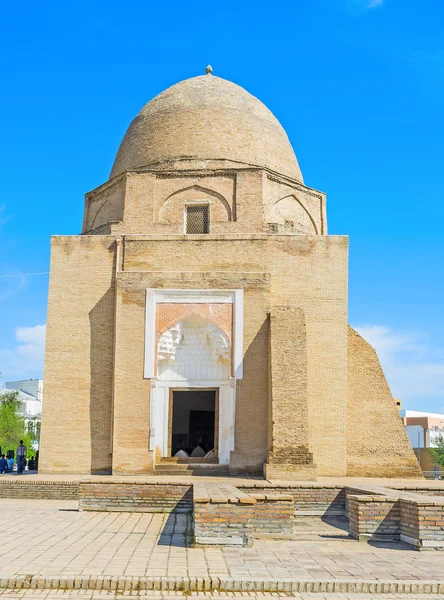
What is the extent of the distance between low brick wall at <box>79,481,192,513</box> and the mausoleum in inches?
153

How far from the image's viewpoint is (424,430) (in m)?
39.0

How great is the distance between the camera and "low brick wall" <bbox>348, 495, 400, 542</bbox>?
6426 mm

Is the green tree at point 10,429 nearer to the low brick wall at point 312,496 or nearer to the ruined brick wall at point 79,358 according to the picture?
the ruined brick wall at point 79,358

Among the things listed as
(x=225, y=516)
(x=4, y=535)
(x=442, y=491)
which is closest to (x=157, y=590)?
(x=225, y=516)

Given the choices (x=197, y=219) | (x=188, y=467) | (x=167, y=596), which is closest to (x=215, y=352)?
(x=188, y=467)

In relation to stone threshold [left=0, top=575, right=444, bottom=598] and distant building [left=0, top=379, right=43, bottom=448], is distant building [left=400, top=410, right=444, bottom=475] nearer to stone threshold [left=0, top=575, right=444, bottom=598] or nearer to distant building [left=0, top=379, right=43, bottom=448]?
stone threshold [left=0, top=575, right=444, bottom=598]

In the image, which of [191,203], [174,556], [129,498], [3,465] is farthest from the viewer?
[3,465]

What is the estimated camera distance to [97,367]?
43.2ft

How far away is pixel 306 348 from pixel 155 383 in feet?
9.41

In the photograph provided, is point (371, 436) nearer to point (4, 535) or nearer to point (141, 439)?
point (141, 439)

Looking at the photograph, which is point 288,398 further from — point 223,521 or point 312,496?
point 223,521

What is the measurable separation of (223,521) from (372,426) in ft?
26.3

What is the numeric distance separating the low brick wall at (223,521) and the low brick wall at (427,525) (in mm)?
1502

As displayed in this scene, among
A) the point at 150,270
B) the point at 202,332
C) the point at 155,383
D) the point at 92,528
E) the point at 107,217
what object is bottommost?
the point at 92,528
